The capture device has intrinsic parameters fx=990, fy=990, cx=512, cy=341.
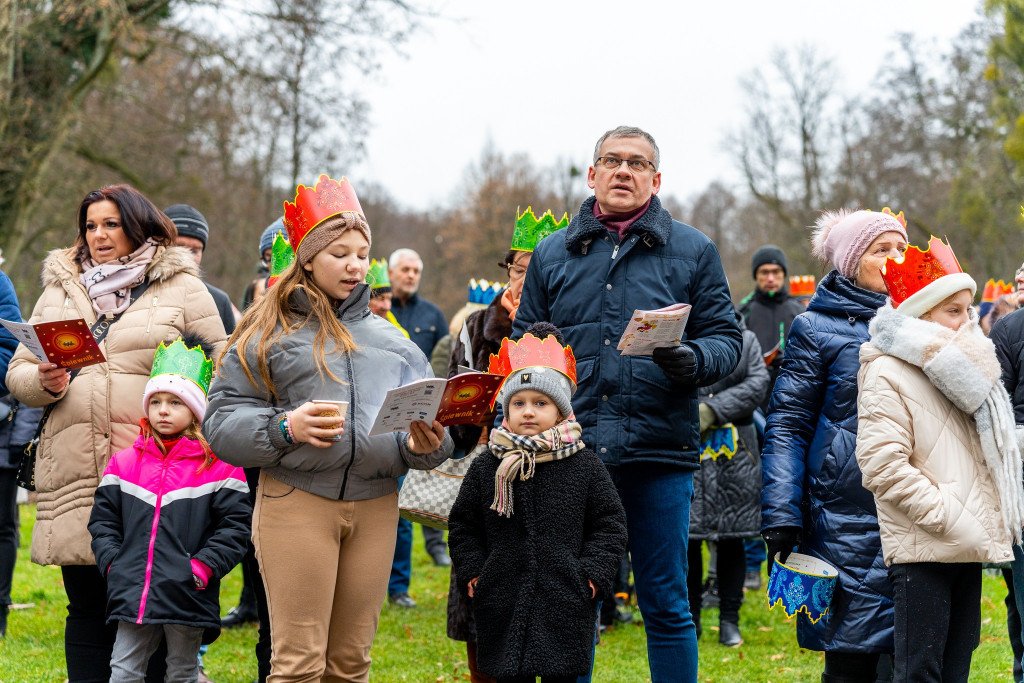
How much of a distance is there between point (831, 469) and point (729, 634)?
2.83 meters

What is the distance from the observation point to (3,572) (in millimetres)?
5992

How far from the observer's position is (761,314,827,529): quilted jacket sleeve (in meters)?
3.91

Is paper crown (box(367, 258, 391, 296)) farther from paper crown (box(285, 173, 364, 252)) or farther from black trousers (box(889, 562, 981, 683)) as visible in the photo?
black trousers (box(889, 562, 981, 683))

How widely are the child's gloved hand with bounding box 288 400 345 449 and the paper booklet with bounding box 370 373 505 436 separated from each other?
0.43 ft

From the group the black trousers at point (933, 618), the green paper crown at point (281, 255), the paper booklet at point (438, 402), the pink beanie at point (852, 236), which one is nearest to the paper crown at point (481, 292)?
the green paper crown at point (281, 255)

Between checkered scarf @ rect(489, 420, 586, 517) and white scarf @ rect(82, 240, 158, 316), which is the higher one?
white scarf @ rect(82, 240, 158, 316)

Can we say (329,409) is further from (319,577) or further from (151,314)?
(151,314)

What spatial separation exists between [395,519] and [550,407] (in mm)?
713

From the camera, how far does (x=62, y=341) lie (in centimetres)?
383

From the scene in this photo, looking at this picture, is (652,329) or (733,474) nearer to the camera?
(652,329)

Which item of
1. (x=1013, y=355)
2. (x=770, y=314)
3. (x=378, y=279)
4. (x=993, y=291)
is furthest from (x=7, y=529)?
(x=993, y=291)

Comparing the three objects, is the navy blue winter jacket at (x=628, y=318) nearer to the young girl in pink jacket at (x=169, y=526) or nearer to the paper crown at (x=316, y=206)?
the paper crown at (x=316, y=206)

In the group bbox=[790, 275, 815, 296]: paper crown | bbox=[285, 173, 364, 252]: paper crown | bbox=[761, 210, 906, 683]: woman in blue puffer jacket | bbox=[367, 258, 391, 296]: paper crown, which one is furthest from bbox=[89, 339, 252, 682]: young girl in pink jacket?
bbox=[790, 275, 815, 296]: paper crown

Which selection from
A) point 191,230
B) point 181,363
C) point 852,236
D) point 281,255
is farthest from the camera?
point 191,230
